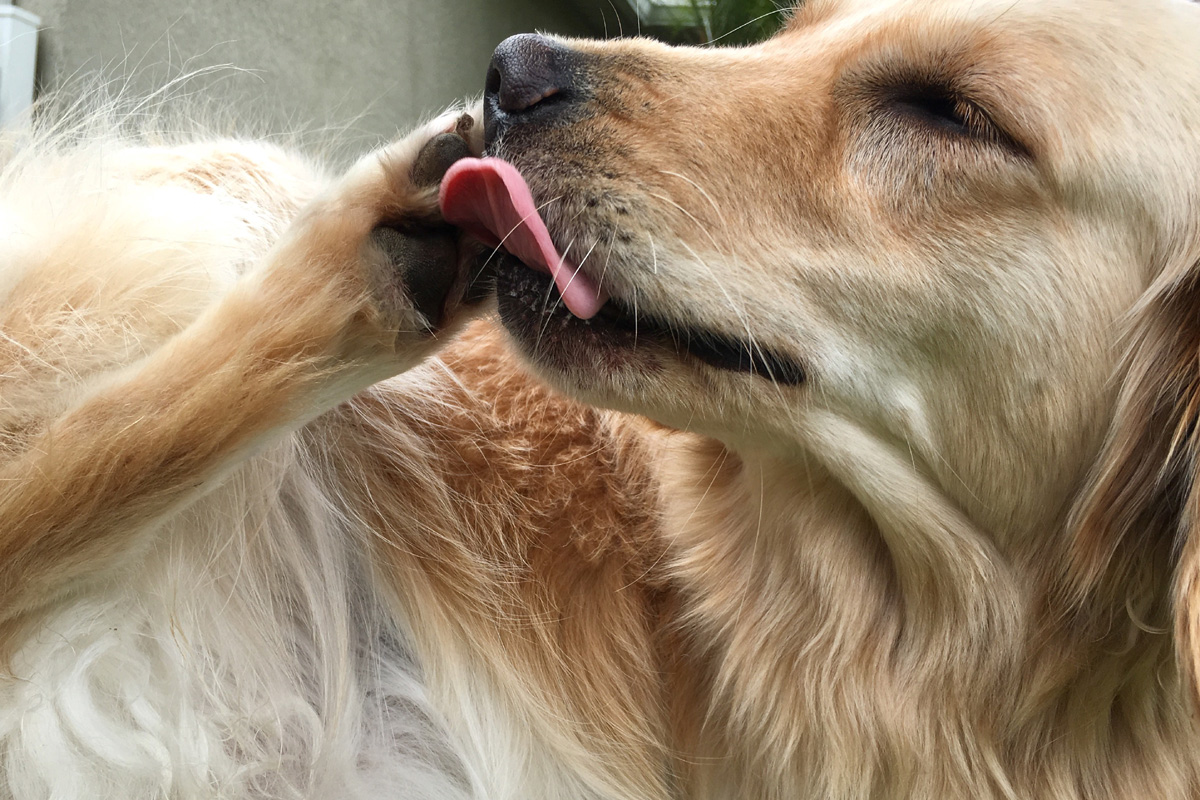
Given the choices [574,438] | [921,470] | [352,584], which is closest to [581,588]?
[574,438]

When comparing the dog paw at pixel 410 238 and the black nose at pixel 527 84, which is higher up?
the black nose at pixel 527 84

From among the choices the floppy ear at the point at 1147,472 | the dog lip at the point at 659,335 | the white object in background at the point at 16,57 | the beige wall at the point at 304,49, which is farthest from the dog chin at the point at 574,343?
the white object in background at the point at 16,57

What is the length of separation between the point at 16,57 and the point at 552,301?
200 cm

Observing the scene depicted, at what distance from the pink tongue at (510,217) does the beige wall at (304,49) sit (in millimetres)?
1234

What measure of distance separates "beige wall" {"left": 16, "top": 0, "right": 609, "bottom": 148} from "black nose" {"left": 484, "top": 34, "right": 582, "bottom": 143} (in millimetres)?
1175

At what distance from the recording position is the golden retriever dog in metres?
1.04

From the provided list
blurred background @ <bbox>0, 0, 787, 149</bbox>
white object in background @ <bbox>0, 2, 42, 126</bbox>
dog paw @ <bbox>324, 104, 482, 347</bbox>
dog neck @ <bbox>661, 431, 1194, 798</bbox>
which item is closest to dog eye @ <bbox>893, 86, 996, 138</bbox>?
dog neck @ <bbox>661, 431, 1194, 798</bbox>

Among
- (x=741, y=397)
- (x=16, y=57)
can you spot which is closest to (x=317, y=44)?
(x=16, y=57)

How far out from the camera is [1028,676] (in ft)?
3.67

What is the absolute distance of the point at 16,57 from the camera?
7.70 ft

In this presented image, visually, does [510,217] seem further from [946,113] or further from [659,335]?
[946,113]

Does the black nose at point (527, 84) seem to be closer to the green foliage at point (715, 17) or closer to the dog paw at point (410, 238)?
the dog paw at point (410, 238)

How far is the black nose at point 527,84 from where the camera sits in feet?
3.48

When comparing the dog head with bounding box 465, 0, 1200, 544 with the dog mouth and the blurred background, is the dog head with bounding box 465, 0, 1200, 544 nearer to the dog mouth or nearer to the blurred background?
the dog mouth
